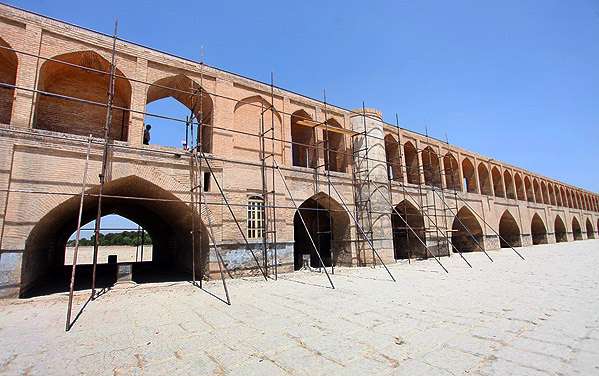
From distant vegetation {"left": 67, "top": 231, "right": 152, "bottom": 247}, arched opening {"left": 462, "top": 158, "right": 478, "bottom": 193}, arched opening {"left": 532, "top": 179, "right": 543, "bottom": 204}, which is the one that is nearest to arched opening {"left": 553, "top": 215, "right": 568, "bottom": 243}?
arched opening {"left": 532, "top": 179, "right": 543, "bottom": 204}

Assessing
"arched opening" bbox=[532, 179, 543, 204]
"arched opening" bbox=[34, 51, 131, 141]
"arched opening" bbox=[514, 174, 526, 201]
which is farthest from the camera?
"arched opening" bbox=[532, 179, 543, 204]

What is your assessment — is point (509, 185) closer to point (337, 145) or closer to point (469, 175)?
point (469, 175)

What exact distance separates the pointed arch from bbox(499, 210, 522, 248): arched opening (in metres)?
2.23

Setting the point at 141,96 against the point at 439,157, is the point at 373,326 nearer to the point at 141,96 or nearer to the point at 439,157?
the point at 141,96

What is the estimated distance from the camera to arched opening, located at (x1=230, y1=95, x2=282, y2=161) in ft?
39.3

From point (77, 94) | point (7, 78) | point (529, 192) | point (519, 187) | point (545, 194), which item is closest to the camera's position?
point (7, 78)

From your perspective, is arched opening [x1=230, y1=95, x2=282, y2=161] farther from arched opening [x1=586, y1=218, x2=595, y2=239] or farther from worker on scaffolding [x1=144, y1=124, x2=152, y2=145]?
arched opening [x1=586, y1=218, x2=595, y2=239]

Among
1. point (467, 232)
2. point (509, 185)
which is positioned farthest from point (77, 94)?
point (509, 185)

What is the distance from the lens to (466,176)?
24547 mm

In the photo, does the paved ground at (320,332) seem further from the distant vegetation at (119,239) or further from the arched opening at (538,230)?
the distant vegetation at (119,239)

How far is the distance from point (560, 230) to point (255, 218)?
1469 inches

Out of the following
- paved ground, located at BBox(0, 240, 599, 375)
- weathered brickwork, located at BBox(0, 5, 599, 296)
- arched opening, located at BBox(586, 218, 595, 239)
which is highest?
weathered brickwork, located at BBox(0, 5, 599, 296)

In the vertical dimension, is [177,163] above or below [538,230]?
above

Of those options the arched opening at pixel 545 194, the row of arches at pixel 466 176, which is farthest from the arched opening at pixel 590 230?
the arched opening at pixel 545 194
